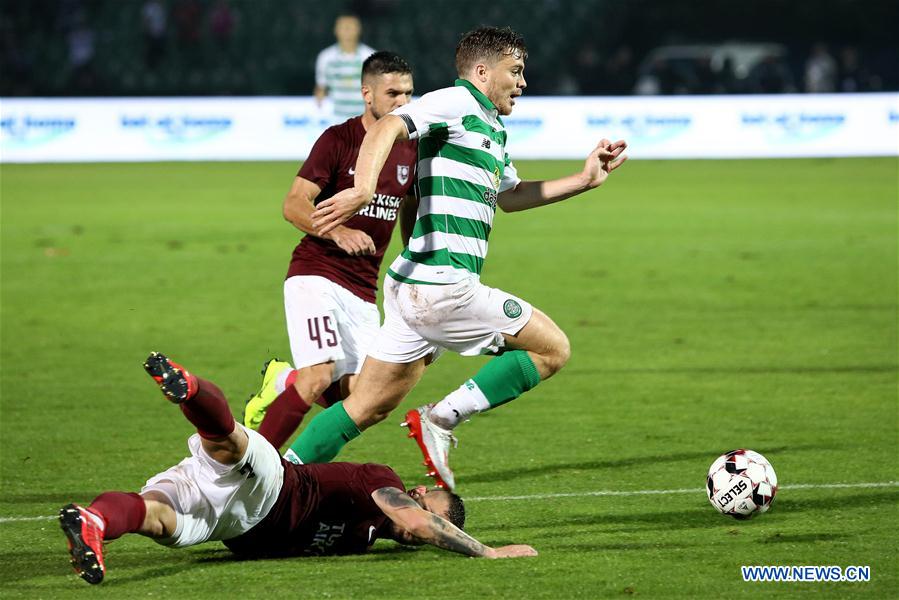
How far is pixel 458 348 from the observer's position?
6070mm

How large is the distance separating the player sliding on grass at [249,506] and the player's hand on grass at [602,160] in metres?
1.69

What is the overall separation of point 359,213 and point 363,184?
189 centimetres

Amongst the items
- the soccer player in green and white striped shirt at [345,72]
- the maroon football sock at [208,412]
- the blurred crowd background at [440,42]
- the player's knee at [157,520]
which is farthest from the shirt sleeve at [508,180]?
the blurred crowd background at [440,42]

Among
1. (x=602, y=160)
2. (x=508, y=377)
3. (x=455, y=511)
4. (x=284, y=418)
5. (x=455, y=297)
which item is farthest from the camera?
(x=284, y=418)

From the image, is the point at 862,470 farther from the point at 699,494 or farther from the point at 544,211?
the point at 544,211

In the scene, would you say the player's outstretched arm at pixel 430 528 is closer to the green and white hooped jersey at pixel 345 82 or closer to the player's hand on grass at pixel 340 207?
the player's hand on grass at pixel 340 207

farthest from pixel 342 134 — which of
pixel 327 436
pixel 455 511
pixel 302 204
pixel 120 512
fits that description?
pixel 120 512

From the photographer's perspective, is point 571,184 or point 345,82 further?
point 345,82

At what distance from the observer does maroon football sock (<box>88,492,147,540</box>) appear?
4797mm

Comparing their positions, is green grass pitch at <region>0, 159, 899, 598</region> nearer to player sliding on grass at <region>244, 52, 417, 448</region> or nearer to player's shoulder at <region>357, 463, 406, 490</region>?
player's shoulder at <region>357, 463, 406, 490</region>

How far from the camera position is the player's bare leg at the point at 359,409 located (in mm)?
6199

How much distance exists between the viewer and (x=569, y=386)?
9.51 m

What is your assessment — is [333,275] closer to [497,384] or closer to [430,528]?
[497,384]

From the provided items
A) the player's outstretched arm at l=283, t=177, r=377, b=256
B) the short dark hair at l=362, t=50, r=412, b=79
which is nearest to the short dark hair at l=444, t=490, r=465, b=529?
the player's outstretched arm at l=283, t=177, r=377, b=256
